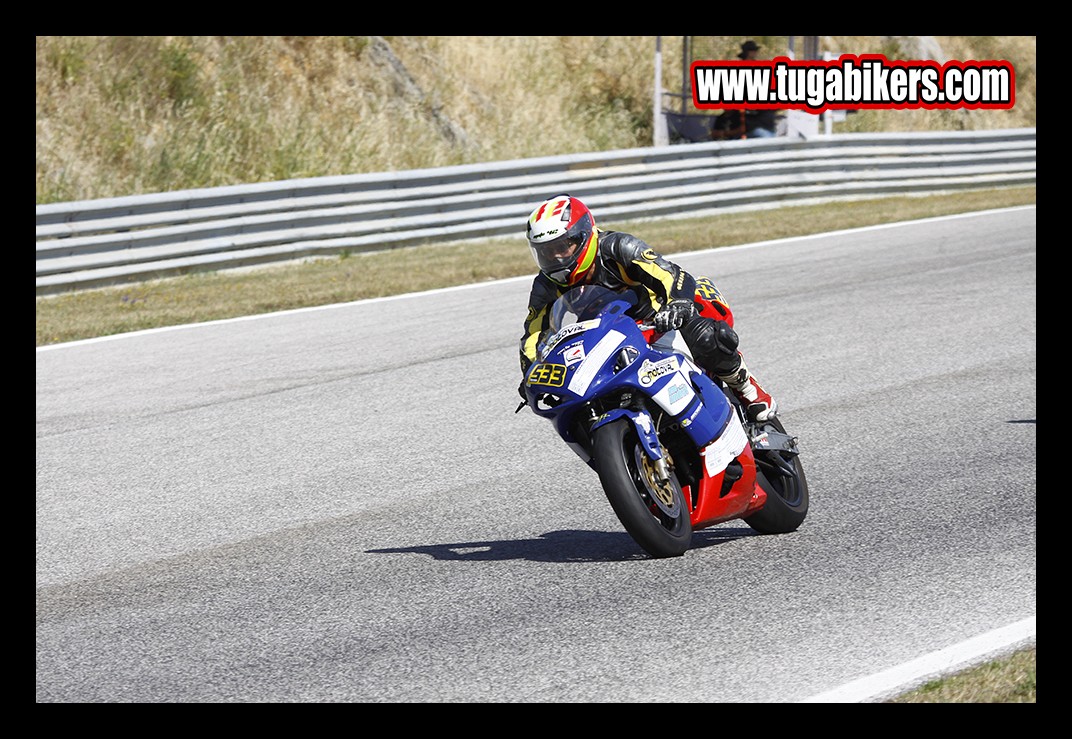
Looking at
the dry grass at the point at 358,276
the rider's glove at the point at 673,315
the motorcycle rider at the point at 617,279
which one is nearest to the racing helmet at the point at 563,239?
the motorcycle rider at the point at 617,279

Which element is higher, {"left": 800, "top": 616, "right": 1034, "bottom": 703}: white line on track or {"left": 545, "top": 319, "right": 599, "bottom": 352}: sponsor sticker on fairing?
{"left": 545, "top": 319, "right": 599, "bottom": 352}: sponsor sticker on fairing

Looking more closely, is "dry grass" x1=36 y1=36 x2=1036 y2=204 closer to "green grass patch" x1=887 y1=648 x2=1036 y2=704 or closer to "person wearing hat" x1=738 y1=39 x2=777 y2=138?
"person wearing hat" x1=738 y1=39 x2=777 y2=138

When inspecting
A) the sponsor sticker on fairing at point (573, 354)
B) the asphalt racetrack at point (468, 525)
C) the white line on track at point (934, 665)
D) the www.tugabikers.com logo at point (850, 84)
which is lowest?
the asphalt racetrack at point (468, 525)

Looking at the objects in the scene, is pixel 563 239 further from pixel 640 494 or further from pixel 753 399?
pixel 753 399

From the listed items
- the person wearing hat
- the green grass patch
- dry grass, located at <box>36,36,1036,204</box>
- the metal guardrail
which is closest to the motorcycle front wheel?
the green grass patch

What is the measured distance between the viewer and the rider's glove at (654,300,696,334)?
6.17 m

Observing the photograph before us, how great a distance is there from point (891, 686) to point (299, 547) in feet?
10.6

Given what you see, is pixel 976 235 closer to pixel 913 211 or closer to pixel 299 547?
pixel 913 211

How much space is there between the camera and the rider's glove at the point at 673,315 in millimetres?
6168

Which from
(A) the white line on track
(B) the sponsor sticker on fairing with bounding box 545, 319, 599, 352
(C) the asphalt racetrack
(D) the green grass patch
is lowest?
(C) the asphalt racetrack

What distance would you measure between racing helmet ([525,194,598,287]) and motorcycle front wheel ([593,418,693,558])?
76cm

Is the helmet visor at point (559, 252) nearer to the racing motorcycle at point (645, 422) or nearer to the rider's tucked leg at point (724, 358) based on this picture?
the racing motorcycle at point (645, 422)

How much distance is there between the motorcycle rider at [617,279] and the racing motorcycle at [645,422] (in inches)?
3.4

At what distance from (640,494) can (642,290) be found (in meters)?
0.99
